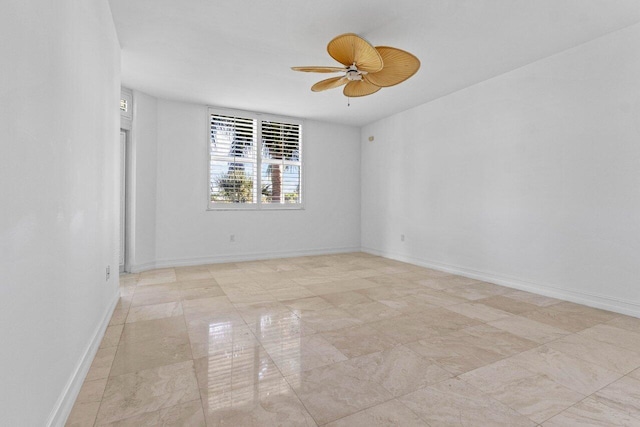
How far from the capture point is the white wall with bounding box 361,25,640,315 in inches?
119

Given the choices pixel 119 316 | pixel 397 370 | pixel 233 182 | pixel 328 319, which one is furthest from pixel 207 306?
pixel 233 182

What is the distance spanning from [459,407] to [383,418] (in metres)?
0.42

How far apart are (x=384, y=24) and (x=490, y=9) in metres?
0.91

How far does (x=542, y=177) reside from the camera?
3.64 m

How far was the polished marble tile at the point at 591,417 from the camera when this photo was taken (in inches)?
59.1

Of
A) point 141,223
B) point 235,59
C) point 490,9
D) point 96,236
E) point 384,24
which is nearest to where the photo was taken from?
point 96,236

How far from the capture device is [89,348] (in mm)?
2029

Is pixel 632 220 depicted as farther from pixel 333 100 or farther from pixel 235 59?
pixel 235 59

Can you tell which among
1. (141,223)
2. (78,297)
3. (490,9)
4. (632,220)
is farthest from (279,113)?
(632,220)

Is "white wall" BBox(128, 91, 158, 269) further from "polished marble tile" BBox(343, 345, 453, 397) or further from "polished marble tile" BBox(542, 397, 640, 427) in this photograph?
"polished marble tile" BBox(542, 397, 640, 427)

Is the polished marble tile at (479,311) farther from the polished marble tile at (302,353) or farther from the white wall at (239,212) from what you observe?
the white wall at (239,212)

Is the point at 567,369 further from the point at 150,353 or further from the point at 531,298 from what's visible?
the point at 150,353

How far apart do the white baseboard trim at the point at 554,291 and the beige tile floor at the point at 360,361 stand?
0.47 feet

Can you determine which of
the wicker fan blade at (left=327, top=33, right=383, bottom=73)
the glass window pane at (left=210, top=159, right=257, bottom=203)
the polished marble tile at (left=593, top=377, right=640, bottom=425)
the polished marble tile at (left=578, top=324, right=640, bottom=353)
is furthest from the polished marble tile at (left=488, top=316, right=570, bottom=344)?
the glass window pane at (left=210, top=159, right=257, bottom=203)
